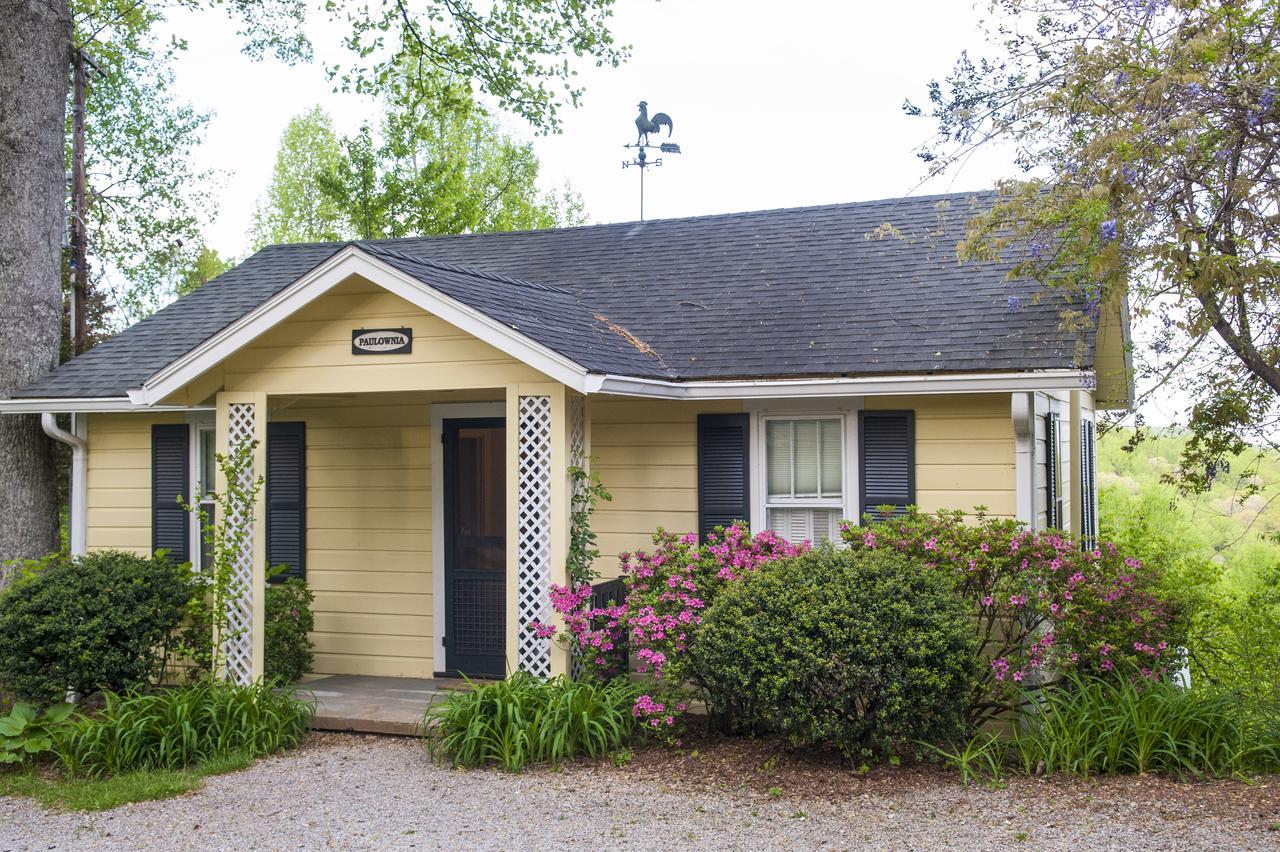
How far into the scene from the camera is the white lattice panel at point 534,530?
26.7 ft

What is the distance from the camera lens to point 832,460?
909 centimetres

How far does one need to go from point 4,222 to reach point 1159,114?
926cm

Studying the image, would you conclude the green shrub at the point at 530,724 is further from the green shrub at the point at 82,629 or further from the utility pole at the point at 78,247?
the utility pole at the point at 78,247

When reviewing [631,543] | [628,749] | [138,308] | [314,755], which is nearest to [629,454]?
[631,543]

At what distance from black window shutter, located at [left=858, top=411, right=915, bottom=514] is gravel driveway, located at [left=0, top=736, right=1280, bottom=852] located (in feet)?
8.14

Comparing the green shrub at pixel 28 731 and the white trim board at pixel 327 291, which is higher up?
the white trim board at pixel 327 291

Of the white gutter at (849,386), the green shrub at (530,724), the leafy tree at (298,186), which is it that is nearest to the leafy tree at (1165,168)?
the white gutter at (849,386)

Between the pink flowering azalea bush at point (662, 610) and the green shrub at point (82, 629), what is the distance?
10.3 ft

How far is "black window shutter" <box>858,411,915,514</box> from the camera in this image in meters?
8.74

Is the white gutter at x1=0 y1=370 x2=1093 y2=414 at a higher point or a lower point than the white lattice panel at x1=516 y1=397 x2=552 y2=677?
higher

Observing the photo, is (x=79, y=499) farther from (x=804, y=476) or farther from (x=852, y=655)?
(x=852, y=655)

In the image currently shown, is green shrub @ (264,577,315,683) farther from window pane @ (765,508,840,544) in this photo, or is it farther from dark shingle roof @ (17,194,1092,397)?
window pane @ (765,508,840,544)

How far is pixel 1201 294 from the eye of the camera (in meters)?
7.54

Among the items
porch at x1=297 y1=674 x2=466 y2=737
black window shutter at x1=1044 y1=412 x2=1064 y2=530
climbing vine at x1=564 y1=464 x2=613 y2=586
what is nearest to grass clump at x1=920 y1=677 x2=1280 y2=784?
black window shutter at x1=1044 y1=412 x2=1064 y2=530
